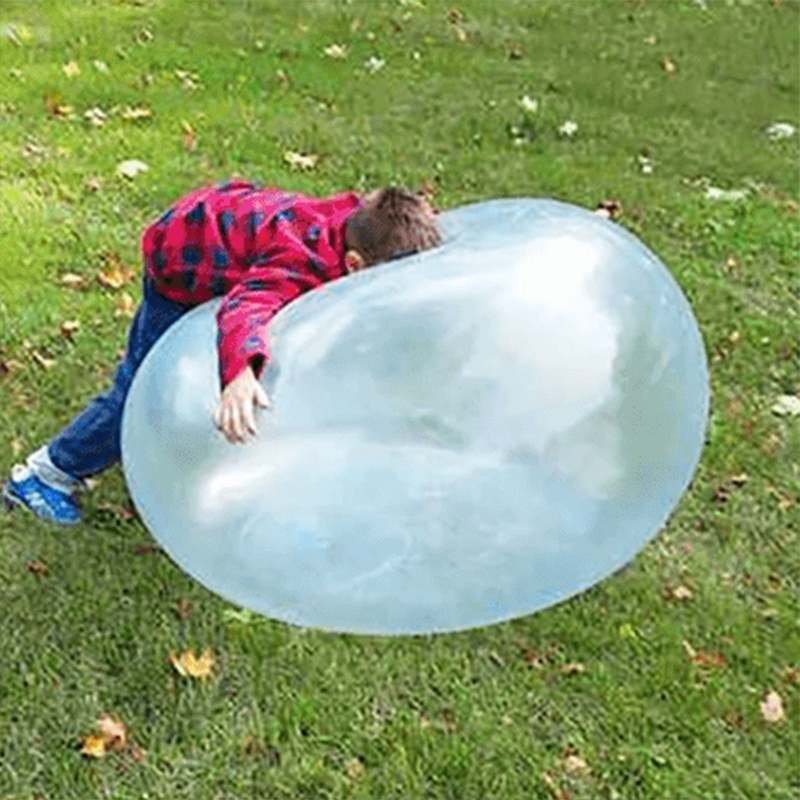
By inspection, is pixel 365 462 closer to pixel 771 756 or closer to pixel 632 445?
pixel 632 445

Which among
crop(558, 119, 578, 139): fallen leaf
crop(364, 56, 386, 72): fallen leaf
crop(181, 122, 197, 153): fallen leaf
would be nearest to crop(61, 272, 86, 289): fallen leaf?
crop(181, 122, 197, 153): fallen leaf

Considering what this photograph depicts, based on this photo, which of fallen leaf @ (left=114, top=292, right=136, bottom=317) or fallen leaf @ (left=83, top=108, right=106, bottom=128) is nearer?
fallen leaf @ (left=114, top=292, right=136, bottom=317)

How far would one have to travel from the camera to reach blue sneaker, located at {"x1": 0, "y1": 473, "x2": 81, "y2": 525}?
3.94m

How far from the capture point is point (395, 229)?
A: 9.68 ft

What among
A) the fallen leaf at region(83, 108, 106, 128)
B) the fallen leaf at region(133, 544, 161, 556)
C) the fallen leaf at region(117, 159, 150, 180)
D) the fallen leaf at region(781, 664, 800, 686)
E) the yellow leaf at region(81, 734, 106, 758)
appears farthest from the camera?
the fallen leaf at region(83, 108, 106, 128)

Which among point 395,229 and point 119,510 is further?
point 119,510

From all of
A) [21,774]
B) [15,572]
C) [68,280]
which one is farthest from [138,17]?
[21,774]

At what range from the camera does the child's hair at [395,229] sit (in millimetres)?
2938

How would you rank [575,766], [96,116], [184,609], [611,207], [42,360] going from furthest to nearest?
[96,116], [611,207], [42,360], [184,609], [575,766]

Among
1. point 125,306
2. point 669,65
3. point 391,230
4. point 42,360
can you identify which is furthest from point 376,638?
point 669,65

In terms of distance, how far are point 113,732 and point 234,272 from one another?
1020 mm

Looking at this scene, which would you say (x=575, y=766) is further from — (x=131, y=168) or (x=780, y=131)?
(x=780, y=131)

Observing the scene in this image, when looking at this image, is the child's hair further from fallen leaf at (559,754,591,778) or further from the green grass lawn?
fallen leaf at (559,754,591,778)

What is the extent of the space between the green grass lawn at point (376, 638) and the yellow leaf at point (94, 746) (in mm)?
18
